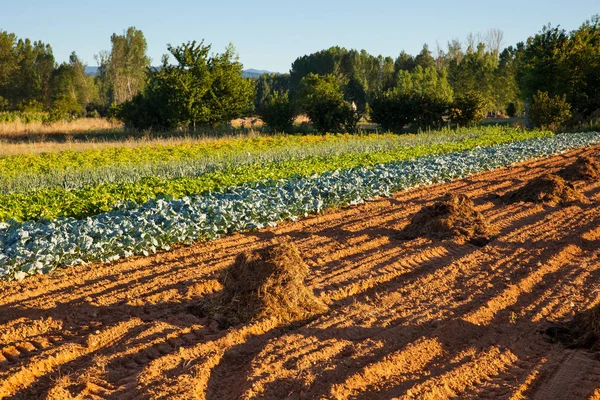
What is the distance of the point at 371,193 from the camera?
1298 centimetres

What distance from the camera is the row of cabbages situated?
24.0 feet

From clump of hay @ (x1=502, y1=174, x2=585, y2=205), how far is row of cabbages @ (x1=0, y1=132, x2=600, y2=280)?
299 centimetres

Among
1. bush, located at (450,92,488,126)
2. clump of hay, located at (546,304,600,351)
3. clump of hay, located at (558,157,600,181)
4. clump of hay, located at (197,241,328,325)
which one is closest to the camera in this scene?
clump of hay, located at (546,304,600,351)

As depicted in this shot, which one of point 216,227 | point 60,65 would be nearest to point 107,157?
point 216,227

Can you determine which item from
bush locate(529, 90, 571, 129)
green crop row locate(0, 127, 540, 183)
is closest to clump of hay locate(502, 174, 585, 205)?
green crop row locate(0, 127, 540, 183)

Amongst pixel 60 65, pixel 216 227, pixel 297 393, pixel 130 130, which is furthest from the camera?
pixel 60 65

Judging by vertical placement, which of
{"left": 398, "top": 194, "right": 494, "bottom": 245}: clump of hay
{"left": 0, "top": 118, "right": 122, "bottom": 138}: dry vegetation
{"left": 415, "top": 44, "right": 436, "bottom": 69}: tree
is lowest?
{"left": 398, "top": 194, "right": 494, "bottom": 245}: clump of hay

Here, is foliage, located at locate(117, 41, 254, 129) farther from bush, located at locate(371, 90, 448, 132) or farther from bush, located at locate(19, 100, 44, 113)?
bush, located at locate(19, 100, 44, 113)

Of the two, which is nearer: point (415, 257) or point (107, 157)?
point (415, 257)

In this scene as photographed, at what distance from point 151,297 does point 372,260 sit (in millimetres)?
3115

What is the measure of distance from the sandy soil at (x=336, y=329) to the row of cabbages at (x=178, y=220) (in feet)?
1.03

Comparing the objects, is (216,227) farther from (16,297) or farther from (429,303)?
(429,303)

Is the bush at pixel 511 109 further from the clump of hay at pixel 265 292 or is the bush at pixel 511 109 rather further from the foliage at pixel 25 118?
the clump of hay at pixel 265 292

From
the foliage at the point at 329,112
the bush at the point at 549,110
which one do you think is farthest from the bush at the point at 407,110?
the bush at the point at 549,110
